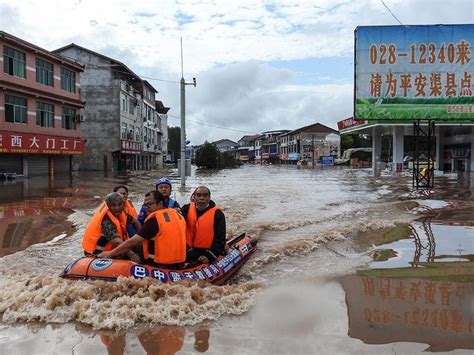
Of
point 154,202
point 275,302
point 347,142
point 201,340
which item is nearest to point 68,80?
point 154,202

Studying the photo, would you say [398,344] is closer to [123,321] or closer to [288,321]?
[288,321]

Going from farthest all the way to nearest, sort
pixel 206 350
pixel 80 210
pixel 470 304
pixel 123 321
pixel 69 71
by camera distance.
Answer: pixel 69 71 → pixel 80 210 → pixel 470 304 → pixel 123 321 → pixel 206 350

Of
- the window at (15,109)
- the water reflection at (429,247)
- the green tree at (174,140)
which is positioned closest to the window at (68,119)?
the window at (15,109)

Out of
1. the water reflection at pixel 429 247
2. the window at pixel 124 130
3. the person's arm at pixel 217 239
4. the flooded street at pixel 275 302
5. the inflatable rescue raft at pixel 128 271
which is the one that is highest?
the window at pixel 124 130

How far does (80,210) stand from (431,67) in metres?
14.8

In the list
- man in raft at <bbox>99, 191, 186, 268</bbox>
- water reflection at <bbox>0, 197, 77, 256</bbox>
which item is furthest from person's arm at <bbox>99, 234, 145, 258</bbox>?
water reflection at <bbox>0, 197, 77, 256</bbox>

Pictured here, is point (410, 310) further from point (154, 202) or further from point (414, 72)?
point (414, 72)

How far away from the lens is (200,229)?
7043 mm

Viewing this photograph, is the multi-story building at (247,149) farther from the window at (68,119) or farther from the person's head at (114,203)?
the person's head at (114,203)

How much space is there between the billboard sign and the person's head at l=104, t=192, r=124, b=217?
14.5m

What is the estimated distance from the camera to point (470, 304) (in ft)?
18.7

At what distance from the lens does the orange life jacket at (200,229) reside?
6998 mm

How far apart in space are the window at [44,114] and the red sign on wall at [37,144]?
1.22 m

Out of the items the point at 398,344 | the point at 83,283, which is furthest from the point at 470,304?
the point at 83,283
